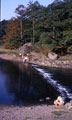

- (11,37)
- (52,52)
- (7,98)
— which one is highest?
(11,37)

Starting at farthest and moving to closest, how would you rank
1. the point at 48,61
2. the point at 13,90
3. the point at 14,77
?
the point at 48,61, the point at 14,77, the point at 13,90

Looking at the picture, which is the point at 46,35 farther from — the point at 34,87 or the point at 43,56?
the point at 34,87

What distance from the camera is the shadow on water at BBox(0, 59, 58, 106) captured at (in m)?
15.4

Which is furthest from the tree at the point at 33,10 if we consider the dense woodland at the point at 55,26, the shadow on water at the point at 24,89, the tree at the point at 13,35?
the shadow on water at the point at 24,89

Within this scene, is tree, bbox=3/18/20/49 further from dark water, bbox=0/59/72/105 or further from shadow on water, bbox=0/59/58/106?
shadow on water, bbox=0/59/58/106

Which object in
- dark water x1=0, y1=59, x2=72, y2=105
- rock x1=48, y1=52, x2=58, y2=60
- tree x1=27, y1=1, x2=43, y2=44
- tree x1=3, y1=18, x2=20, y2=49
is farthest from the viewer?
tree x1=3, y1=18, x2=20, y2=49

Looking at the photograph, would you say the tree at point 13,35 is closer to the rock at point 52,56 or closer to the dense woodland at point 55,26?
the dense woodland at point 55,26

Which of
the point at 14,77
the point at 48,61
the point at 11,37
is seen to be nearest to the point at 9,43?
the point at 11,37

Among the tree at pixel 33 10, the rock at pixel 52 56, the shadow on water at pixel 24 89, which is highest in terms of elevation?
the tree at pixel 33 10

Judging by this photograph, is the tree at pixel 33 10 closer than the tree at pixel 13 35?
Yes

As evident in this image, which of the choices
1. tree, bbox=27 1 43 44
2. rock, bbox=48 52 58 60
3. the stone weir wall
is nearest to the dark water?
the stone weir wall

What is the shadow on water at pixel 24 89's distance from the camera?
15.4 metres

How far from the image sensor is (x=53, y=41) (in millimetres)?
31531

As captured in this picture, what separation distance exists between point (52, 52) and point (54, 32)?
3.40 m
